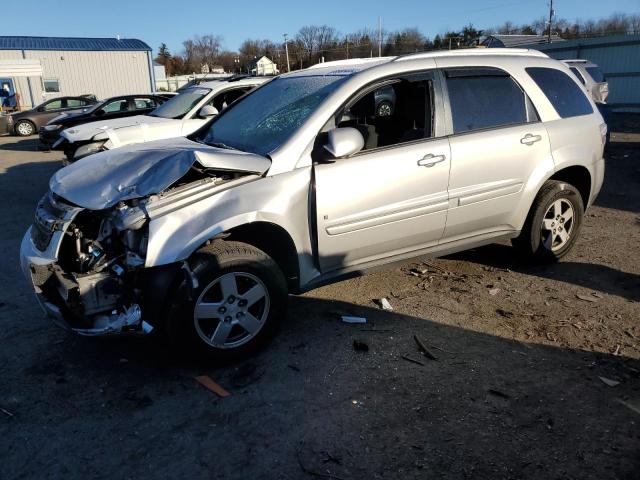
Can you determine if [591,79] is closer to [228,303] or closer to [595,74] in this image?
[595,74]

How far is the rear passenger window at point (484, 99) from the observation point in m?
4.32

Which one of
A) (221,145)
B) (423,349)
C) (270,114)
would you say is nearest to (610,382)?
(423,349)

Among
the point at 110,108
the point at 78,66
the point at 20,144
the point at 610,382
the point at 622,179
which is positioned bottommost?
the point at 610,382

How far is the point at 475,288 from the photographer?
15.5ft

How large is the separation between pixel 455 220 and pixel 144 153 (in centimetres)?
250

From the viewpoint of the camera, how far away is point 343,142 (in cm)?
357

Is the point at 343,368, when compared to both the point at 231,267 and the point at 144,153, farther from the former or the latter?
the point at 144,153

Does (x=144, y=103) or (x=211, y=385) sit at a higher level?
(x=144, y=103)

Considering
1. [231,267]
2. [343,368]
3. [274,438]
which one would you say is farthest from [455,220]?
[274,438]

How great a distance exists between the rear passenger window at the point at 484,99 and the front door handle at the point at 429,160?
1.12 feet

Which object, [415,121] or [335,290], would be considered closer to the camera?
[415,121]

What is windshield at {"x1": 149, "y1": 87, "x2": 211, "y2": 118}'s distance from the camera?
9.26 m

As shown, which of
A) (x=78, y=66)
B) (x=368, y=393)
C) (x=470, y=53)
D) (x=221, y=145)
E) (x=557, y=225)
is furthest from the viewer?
(x=78, y=66)

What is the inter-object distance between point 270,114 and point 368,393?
2332mm
